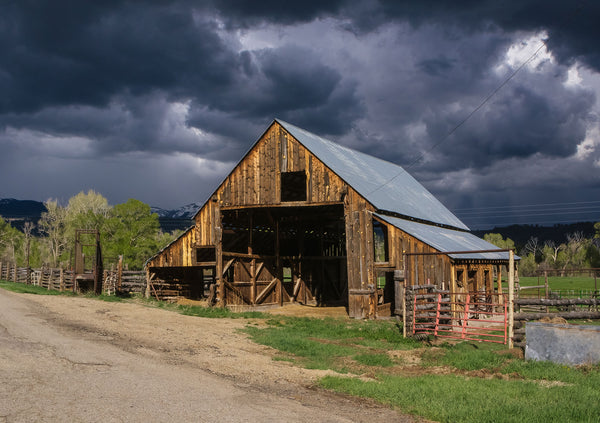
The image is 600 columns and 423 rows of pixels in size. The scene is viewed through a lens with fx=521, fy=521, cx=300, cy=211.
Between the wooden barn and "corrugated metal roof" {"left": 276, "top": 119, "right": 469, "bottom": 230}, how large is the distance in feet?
0.46

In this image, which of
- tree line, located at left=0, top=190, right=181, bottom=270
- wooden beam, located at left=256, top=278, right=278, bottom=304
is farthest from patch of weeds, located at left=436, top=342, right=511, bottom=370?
tree line, located at left=0, top=190, right=181, bottom=270

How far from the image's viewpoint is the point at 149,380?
1045cm

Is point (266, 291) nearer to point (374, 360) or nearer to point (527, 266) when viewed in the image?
point (374, 360)

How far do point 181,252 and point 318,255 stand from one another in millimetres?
11114

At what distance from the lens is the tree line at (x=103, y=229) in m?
63.5

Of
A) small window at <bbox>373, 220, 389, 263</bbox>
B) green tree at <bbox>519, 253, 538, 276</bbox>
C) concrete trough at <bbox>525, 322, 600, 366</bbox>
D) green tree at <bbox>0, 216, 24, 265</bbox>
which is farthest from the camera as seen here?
green tree at <bbox>519, 253, 538, 276</bbox>

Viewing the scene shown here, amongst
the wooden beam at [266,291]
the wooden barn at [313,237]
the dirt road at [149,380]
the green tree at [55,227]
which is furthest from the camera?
the green tree at [55,227]

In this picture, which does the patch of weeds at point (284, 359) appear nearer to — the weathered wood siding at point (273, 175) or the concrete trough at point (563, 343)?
the concrete trough at point (563, 343)

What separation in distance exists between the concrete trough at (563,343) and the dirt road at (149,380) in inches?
226

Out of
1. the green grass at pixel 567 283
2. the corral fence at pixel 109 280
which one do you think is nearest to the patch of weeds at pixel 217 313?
the corral fence at pixel 109 280

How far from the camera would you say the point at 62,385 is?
9703 mm

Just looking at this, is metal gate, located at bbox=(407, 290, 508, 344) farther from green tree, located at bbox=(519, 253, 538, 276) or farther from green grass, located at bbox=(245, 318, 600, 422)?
green tree, located at bbox=(519, 253, 538, 276)

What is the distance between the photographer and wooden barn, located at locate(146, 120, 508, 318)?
82.7ft

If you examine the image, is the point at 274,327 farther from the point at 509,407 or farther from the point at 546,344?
the point at 509,407
